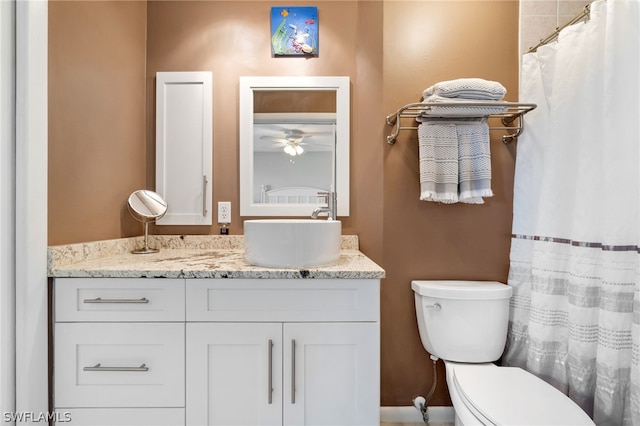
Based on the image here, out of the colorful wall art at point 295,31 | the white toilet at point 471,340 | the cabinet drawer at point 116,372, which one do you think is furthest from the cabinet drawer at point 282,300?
the colorful wall art at point 295,31

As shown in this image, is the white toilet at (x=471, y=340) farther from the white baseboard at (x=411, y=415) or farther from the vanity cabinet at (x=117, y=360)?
the vanity cabinet at (x=117, y=360)

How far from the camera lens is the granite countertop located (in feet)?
3.65

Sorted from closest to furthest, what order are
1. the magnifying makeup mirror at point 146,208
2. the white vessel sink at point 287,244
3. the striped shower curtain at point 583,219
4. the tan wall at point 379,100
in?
the striped shower curtain at point 583,219, the white vessel sink at point 287,244, the magnifying makeup mirror at point 146,208, the tan wall at point 379,100

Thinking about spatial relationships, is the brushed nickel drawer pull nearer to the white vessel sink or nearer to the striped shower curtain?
the white vessel sink

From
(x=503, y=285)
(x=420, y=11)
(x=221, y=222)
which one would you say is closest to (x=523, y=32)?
(x=420, y=11)

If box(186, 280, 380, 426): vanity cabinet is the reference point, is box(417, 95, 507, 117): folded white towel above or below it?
above

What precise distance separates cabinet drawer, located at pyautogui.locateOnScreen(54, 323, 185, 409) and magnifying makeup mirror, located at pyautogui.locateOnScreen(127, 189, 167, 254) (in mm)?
501

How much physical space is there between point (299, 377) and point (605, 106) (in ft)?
4.63

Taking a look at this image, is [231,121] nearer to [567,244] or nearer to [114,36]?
[114,36]

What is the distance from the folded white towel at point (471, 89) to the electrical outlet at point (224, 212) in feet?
3.81

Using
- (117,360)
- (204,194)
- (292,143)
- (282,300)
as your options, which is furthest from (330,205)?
(117,360)

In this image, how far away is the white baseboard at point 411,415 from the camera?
1.60 metres

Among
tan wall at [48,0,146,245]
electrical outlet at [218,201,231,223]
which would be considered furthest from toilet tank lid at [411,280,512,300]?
tan wall at [48,0,146,245]

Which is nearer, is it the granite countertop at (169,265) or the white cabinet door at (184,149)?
the granite countertop at (169,265)
